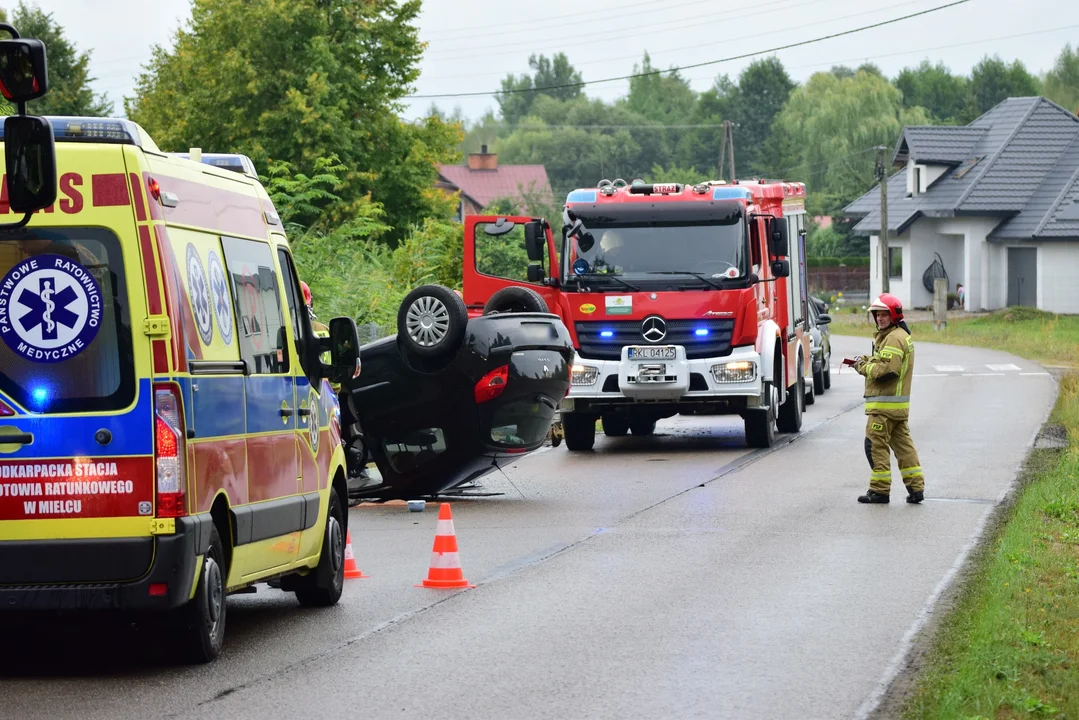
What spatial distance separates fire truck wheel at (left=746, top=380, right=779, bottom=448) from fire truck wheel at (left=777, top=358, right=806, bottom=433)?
1567mm

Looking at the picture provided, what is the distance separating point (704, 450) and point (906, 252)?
160 ft

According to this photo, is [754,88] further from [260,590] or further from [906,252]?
[260,590]

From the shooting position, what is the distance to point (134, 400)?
293 inches

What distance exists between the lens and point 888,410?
587 inches

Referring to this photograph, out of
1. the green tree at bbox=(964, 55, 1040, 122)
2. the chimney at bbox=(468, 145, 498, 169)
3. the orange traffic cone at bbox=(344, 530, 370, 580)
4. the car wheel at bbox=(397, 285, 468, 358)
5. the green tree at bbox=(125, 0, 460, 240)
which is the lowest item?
→ the orange traffic cone at bbox=(344, 530, 370, 580)

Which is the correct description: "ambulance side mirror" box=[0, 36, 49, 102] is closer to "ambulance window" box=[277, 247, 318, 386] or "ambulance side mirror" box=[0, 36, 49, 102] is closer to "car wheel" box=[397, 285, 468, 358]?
"ambulance window" box=[277, 247, 318, 386]

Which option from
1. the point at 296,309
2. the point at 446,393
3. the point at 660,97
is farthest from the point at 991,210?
the point at 660,97

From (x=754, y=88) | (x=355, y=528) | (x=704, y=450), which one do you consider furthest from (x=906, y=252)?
(x=754, y=88)

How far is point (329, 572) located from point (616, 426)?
45.8ft

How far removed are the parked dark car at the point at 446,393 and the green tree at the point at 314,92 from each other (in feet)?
101

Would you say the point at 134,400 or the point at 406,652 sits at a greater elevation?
the point at 134,400

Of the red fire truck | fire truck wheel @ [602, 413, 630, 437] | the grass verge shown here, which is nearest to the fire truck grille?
the red fire truck

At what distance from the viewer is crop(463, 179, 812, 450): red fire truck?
20.0 m

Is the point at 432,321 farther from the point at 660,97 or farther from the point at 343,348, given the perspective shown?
the point at 660,97
